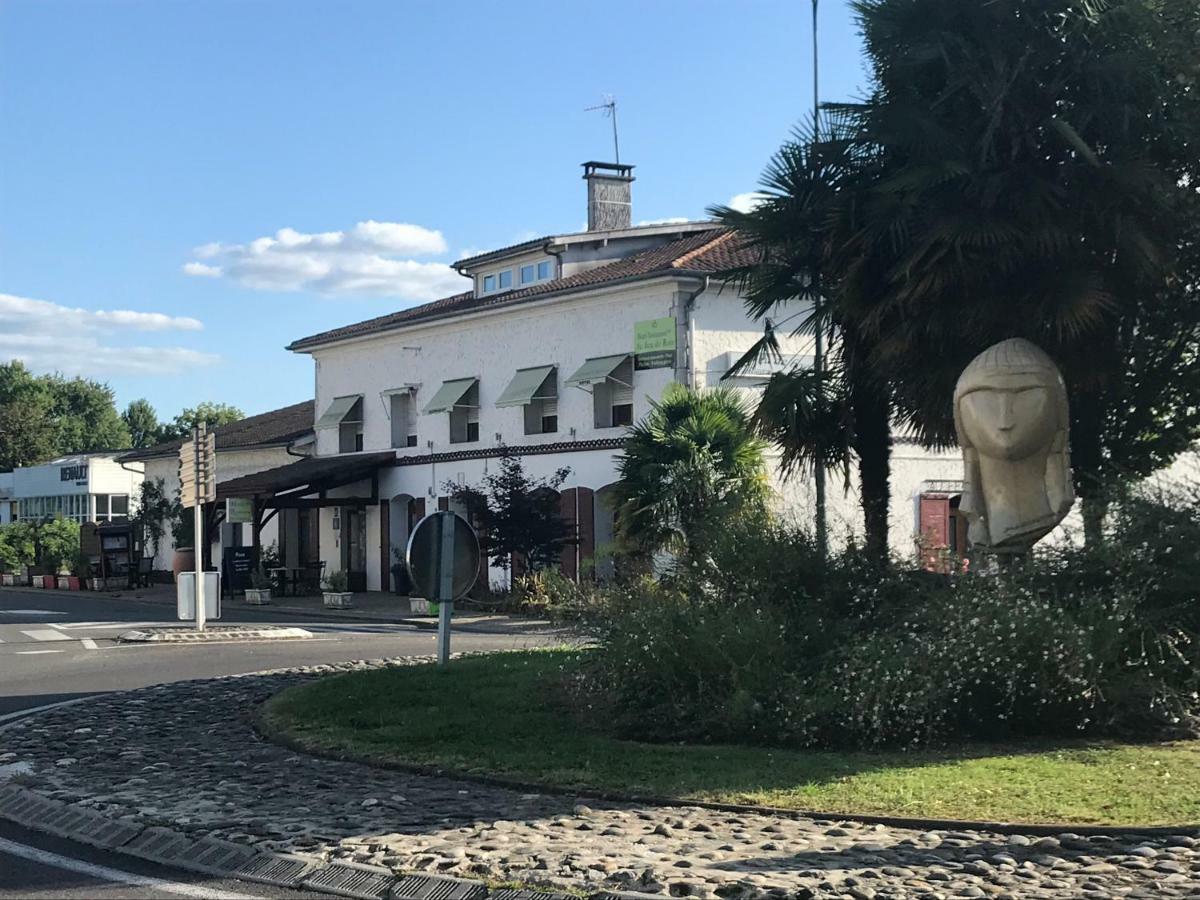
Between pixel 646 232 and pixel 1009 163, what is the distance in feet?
79.9

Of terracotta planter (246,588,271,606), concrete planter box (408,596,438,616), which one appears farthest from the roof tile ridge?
terracotta planter (246,588,271,606)

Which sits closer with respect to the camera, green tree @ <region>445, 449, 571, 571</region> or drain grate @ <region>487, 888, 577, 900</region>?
drain grate @ <region>487, 888, 577, 900</region>

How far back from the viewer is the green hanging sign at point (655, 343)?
32.1 m

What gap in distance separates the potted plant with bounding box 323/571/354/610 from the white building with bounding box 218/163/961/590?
119 inches

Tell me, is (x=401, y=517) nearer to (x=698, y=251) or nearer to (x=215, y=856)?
(x=698, y=251)

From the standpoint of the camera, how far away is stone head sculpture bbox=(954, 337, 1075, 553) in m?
13.0

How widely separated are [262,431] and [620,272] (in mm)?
23206

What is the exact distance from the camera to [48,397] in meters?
112

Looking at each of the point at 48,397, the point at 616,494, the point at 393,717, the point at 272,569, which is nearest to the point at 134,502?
the point at 272,569

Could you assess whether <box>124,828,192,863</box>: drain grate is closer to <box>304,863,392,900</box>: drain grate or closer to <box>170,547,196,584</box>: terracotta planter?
<box>304,863,392,900</box>: drain grate

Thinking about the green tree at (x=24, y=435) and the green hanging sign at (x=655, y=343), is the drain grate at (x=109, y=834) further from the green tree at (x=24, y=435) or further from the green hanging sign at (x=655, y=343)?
the green tree at (x=24, y=435)

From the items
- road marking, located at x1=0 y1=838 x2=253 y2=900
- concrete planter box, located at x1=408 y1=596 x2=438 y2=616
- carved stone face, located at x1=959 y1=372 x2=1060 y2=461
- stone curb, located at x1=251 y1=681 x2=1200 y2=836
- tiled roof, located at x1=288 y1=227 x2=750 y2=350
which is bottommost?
concrete planter box, located at x1=408 y1=596 x2=438 y2=616

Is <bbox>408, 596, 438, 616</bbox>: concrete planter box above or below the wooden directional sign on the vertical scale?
below

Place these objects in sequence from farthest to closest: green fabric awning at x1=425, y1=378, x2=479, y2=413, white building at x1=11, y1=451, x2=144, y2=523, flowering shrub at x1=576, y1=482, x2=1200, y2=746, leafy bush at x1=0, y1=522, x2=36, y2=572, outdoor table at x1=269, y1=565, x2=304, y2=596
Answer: white building at x1=11, y1=451, x2=144, y2=523 < leafy bush at x1=0, y1=522, x2=36, y2=572 < outdoor table at x1=269, y1=565, x2=304, y2=596 < green fabric awning at x1=425, y1=378, x2=479, y2=413 < flowering shrub at x1=576, y1=482, x2=1200, y2=746
